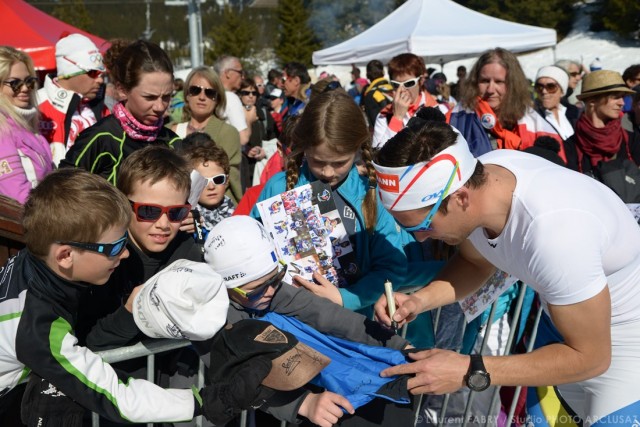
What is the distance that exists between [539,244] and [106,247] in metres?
1.53

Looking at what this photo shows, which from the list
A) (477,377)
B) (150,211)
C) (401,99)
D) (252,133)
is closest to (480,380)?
(477,377)

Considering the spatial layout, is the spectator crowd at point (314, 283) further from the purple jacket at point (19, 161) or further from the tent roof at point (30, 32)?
the tent roof at point (30, 32)

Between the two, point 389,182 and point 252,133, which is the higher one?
point 389,182

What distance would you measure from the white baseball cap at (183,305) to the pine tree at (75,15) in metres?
43.3

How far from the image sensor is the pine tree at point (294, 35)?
157ft

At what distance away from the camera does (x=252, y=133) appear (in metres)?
8.59

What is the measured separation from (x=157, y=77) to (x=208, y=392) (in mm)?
2092

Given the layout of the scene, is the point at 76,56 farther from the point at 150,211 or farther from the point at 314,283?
the point at 314,283

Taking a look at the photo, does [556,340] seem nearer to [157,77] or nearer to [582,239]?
[582,239]

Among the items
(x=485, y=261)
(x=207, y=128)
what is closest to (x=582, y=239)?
(x=485, y=261)

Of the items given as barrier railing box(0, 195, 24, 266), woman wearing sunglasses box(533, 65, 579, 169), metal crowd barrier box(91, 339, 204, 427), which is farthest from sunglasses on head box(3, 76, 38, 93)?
woman wearing sunglasses box(533, 65, 579, 169)

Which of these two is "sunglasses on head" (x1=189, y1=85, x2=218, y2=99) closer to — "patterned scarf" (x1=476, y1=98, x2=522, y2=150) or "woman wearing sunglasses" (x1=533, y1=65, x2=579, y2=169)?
"patterned scarf" (x1=476, y1=98, x2=522, y2=150)

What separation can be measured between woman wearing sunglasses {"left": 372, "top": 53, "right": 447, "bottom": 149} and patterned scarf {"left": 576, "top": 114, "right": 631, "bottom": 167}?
145cm

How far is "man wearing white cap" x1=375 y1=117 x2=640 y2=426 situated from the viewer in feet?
7.23
